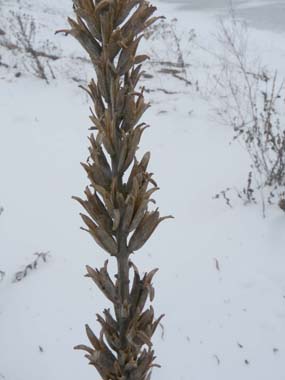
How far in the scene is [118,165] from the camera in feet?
3.48

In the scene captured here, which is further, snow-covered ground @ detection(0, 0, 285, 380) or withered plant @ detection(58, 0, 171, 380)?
snow-covered ground @ detection(0, 0, 285, 380)

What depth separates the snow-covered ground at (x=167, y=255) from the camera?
126 inches

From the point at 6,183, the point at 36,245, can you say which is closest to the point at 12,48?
the point at 6,183

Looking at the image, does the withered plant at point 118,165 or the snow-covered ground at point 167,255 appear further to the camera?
the snow-covered ground at point 167,255

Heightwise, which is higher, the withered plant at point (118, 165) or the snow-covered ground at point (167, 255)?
the withered plant at point (118, 165)

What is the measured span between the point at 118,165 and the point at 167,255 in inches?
127

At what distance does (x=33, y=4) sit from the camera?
16.5 m

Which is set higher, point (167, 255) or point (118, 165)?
point (118, 165)

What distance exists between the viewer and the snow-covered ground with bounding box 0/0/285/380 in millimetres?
3189

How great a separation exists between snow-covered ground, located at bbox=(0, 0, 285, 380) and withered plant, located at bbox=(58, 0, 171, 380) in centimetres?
211

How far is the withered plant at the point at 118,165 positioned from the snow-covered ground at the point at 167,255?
2.11 meters

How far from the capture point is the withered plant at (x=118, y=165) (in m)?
0.99

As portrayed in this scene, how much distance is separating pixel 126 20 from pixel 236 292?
3.03 meters

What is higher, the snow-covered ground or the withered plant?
the withered plant
